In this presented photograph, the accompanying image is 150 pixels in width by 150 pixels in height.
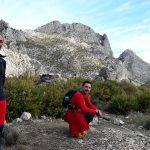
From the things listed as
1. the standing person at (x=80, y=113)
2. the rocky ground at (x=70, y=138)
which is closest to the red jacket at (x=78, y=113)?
the standing person at (x=80, y=113)

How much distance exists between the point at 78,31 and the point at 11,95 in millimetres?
107467

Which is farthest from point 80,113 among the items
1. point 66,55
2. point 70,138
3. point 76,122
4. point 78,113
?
point 66,55

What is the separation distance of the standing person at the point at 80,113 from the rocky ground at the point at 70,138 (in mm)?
220

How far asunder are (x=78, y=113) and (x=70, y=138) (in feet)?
2.03

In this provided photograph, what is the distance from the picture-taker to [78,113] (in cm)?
947

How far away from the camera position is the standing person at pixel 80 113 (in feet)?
30.4

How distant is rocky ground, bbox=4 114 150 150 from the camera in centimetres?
906

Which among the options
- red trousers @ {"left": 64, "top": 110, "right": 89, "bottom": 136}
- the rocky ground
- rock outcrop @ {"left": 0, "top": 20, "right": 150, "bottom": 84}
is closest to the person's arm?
red trousers @ {"left": 64, "top": 110, "right": 89, "bottom": 136}

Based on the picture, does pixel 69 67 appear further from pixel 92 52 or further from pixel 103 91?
pixel 103 91

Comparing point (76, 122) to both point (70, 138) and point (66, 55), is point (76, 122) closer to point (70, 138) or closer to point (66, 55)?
point (70, 138)

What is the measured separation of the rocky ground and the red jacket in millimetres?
253

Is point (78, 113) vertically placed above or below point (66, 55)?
below

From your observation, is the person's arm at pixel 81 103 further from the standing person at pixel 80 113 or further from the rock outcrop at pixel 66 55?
the rock outcrop at pixel 66 55

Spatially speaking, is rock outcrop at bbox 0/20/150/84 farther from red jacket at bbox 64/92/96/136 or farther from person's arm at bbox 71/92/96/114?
person's arm at bbox 71/92/96/114
